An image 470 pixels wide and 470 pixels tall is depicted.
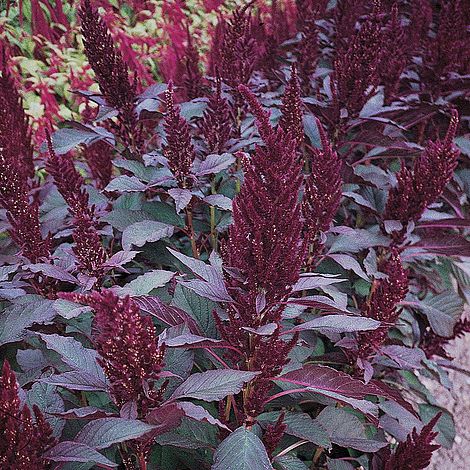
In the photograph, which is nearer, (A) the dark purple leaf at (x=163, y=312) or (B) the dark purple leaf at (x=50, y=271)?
(A) the dark purple leaf at (x=163, y=312)

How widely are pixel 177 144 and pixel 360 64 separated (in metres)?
0.62

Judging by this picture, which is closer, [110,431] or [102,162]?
[110,431]

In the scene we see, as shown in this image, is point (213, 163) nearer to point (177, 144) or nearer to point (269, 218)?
point (177, 144)

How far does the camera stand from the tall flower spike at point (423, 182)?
138 centimetres

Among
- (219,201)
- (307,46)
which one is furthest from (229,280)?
(307,46)

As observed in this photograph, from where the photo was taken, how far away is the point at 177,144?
52.2 inches

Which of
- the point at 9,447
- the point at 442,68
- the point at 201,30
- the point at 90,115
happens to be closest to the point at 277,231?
the point at 9,447

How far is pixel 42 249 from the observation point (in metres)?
1.25

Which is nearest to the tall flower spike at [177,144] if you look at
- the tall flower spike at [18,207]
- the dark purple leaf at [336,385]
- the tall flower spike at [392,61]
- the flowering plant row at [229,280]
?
the flowering plant row at [229,280]

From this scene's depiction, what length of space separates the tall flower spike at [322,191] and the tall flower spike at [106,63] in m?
0.54

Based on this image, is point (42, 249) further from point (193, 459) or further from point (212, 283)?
point (193, 459)

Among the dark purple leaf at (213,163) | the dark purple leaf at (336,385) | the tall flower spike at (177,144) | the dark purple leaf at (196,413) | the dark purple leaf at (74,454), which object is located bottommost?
the dark purple leaf at (336,385)

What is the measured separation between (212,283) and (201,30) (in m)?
4.60

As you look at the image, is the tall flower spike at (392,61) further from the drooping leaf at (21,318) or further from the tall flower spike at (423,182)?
the drooping leaf at (21,318)
